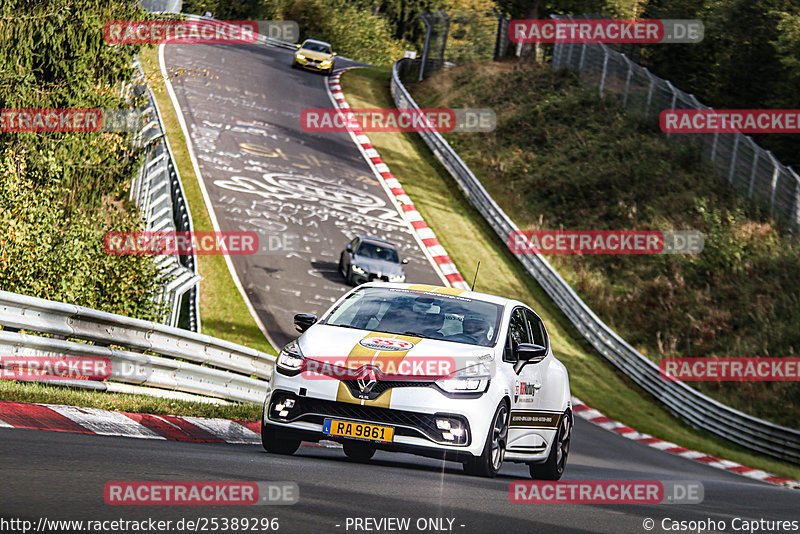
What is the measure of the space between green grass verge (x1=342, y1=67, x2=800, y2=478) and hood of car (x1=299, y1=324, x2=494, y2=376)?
1503 centimetres

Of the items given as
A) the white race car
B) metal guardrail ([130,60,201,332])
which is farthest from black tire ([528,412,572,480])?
metal guardrail ([130,60,201,332])

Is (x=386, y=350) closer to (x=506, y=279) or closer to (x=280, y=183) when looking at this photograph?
(x=506, y=279)

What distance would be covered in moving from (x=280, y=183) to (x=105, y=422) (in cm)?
2714

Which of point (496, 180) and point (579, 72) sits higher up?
point (579, 72)

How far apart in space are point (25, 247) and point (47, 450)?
8.96 m

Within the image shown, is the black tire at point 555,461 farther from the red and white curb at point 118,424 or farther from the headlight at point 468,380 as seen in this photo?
the red and white curb at point 118,424

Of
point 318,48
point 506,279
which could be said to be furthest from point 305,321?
point 318,48

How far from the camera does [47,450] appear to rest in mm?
6727

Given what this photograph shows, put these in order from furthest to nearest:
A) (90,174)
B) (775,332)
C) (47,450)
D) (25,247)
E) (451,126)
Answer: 1. (451,126)
2. (775,332)
3. (90,174)
4. (25,247)
5. (47,450)

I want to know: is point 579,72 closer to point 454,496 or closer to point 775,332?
point 775,332

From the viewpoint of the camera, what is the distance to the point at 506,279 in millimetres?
31484

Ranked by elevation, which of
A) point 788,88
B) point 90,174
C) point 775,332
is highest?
point 788,88

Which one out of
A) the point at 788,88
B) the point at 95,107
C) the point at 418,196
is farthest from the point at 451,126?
the point at 95,107

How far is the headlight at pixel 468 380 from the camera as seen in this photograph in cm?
836
